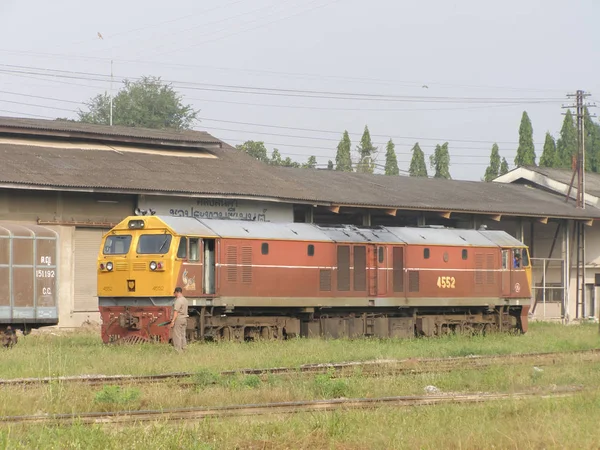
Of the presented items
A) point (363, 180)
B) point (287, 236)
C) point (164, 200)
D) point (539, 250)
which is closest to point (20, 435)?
point (287, 236)

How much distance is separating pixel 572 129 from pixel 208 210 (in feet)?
285

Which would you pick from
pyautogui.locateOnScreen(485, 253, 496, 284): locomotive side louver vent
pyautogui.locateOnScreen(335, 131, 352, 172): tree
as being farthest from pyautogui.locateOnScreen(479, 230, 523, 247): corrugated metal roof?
pyautogui.locateOnScreen(335, 131, 352, 172): tree

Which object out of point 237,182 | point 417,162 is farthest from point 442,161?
point 237,182

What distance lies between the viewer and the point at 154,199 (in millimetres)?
32219

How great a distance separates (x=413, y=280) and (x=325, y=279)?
325cm

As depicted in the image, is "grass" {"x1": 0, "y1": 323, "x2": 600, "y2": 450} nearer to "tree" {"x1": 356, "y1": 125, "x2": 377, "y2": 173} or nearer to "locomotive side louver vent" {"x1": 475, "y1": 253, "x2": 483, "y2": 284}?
"locomotive side louver vent" {"x1": 475, "y1": 253, "x2": 483, "y2": 284}

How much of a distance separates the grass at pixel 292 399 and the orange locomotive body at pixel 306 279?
4.65 feet

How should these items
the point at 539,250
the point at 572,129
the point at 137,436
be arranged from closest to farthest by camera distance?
the point at 137,436
the point at 539,250
the point at 572,129

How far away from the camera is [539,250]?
4744 centimetres

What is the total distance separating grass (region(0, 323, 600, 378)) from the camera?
19.0 metres

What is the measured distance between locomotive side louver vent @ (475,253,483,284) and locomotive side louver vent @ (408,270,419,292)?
2405 millimetres

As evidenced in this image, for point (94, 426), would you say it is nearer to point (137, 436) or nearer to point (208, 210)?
point (137, 436)

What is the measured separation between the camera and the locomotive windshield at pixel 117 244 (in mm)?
24509

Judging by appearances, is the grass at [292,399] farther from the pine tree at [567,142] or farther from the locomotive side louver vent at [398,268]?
the pine tree at [567,142]
